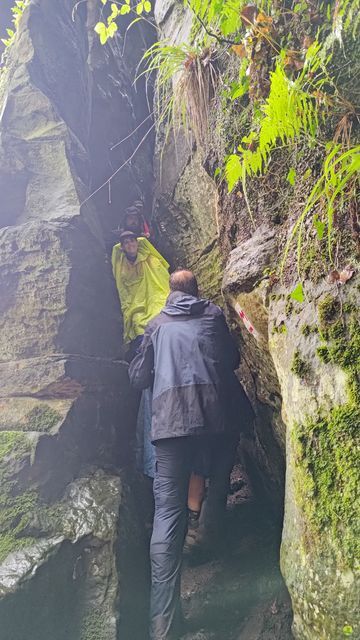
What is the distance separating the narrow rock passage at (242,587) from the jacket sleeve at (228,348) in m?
1.81

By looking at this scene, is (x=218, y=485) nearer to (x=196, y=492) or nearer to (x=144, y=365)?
(x=196, y=492)

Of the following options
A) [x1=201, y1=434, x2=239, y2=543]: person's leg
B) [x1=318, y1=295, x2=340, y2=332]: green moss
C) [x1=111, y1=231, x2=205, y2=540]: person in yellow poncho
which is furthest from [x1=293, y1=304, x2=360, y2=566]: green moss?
[x1=111, y1=231, x2=205, y2=540]: person in yellow poncho

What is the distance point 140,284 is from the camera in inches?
259

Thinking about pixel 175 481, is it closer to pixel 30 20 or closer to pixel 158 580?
pixel 158 580

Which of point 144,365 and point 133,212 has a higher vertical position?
point 133,212

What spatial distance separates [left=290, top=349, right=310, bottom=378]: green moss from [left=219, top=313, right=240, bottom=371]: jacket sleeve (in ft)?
5.19

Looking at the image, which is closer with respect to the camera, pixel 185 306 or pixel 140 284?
pixel 185 306

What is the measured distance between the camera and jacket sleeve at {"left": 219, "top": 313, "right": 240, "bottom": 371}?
453cm

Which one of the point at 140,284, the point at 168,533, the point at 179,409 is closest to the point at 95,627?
the point at 168,533

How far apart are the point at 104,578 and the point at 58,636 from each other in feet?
1.80

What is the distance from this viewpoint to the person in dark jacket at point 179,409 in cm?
379

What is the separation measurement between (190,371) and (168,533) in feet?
4.46

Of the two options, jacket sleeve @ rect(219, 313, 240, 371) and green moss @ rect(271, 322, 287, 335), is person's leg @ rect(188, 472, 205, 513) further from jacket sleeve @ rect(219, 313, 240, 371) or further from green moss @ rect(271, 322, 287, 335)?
green moss @ rect(271, 322, 287, 335)

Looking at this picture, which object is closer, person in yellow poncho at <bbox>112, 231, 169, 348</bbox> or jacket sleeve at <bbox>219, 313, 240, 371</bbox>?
jacket sleeve at <bbox>219, 313, 240, 371</bbox>
